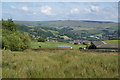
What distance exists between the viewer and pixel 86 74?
4523mm

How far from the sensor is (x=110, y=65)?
5.23m

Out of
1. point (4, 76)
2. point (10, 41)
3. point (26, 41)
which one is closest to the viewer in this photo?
point (4, 76)

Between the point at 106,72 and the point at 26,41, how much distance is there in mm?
44267

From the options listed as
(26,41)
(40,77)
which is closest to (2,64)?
(40,77)

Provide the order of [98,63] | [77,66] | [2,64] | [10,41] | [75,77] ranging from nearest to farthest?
1. [75,77]
2. [77,66]
3. [98,63]
4. [2,64]
5. [10,41]

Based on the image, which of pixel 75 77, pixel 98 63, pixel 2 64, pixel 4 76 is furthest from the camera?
pixel 2 64

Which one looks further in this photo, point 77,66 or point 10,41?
point 10,41

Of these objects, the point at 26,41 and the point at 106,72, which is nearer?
the point at 106,72

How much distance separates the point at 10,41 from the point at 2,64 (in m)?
34.0

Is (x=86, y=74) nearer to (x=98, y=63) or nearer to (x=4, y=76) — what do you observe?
(x=98, y=63)

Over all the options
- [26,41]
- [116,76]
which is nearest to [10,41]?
[26,41]

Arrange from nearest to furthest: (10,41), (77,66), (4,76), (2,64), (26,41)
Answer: (4,76), (77,66), (2,64), (10,41), (26,41)

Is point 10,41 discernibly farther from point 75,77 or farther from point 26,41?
point 75,77

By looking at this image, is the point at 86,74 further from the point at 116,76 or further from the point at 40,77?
the point at 40,77
